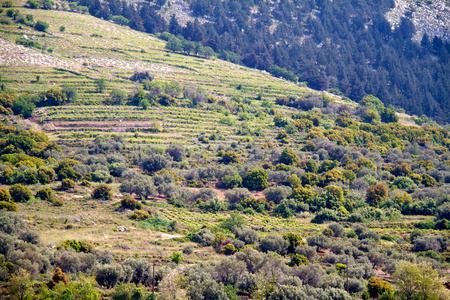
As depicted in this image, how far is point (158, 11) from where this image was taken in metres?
149

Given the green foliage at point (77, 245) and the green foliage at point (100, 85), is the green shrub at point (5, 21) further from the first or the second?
the green foliage at point (77, 245)

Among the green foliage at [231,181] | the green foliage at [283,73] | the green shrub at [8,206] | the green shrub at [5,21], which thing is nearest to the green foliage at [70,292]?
the green shrub at [8,206]

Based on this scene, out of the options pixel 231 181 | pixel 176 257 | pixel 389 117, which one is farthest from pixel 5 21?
pixel 389 117

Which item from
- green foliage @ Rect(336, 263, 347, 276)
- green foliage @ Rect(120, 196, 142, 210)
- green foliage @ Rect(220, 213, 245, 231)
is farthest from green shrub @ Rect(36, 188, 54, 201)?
green foliage @ Rect(336, 263, 347, 276)

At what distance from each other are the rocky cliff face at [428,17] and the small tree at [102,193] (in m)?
155

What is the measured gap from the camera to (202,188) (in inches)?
2159

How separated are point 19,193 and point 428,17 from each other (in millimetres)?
170838

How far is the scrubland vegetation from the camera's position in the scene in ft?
95.1

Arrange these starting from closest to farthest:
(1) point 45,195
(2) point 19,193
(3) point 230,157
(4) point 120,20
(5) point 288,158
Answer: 1. (2) point 19,193
2. (1) point 45,195
3. (3) point 230,157
4. (5) point 288,158
5. (4) point 120,20

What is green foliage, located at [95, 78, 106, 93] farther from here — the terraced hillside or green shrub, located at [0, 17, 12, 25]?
green shrub, located at [0, 17, 12, 25]

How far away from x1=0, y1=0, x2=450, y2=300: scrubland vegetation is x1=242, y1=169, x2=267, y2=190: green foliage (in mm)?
216

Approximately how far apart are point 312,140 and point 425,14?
119m

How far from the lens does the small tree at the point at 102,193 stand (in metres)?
46.4

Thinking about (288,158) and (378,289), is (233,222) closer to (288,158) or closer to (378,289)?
(378,289)
